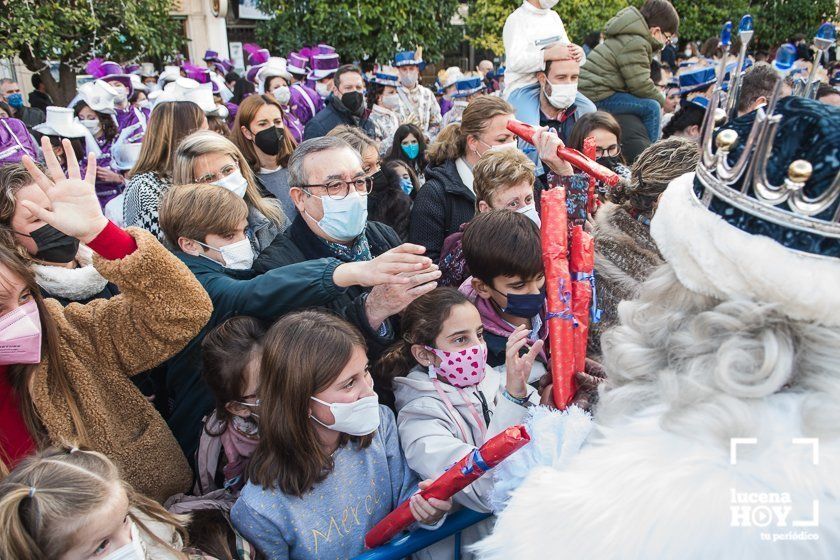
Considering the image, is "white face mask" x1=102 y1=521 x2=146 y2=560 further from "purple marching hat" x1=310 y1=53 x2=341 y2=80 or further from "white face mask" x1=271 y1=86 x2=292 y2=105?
"purple marching hat" x1=310 y1=53 x2=341 y2=80

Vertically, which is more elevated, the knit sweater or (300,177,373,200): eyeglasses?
(300,177,373,200): eyeglasses

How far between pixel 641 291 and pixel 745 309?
0.78ft

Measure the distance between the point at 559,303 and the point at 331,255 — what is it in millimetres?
1207

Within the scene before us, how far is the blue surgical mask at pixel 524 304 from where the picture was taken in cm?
269

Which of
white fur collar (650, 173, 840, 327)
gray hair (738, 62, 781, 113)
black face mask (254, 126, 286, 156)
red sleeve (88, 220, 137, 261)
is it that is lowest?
black face mask (254, 126, 286, 156)

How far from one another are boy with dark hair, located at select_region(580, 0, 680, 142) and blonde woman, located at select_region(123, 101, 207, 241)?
128 inches

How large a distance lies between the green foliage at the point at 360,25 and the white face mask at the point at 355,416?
491 inches

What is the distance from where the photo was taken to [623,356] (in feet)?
3.97

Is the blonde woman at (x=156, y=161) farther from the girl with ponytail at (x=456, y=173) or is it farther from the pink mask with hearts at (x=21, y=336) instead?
the pink mask with hearts at (x=21, y=336)

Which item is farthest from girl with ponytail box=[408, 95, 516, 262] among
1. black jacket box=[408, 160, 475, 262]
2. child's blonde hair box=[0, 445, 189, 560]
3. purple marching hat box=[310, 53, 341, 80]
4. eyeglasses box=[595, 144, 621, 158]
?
purple marching hat box=[310, 53, 341, 80]

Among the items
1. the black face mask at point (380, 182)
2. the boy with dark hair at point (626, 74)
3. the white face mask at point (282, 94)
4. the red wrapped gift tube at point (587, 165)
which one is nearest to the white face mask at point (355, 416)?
the red wrapped gift tube at point (587, 165)

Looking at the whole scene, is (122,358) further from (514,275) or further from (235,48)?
(235,48)

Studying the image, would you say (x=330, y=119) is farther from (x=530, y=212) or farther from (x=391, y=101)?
(x=530, y=212)

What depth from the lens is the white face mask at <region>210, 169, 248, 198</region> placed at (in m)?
3.51
